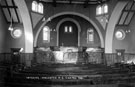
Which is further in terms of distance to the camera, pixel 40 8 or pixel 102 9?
pixel 102 9

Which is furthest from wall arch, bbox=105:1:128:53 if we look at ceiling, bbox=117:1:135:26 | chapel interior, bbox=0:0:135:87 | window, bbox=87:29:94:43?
window, bbox=87:29:94:43

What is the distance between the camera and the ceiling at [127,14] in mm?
22859

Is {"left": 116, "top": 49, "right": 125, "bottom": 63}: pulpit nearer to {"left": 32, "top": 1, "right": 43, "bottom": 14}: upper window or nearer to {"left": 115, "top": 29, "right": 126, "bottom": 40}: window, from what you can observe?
{"left": 115, "top": 29, "right": 126, "bottom": 40}: window

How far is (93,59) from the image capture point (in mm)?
25594

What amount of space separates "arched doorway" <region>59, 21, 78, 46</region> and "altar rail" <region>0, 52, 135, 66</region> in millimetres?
3755

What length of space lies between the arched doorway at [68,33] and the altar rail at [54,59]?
3755 mm

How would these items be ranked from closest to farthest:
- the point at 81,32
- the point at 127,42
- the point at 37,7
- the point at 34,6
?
the point at 34,6
the point at 37,7
the point at 127,42
the point at 81,32

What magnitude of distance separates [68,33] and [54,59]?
20.6 feet

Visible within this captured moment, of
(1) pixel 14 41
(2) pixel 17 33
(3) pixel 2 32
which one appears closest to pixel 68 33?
(2) pixel 17 33

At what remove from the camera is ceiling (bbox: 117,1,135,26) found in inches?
900

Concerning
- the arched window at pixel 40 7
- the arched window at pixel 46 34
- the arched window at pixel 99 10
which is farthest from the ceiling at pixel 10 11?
the arched window at pixel 99 10

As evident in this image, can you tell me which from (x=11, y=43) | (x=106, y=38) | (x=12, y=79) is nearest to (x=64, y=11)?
(x=106, y=38)

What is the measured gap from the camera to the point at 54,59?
2516 cm

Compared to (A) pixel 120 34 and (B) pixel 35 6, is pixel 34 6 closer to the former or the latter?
(B) pixel 35 6
